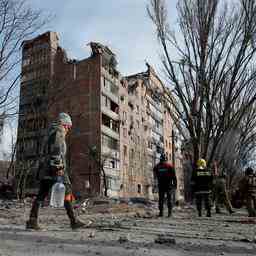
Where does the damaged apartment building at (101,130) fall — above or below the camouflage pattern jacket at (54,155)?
above

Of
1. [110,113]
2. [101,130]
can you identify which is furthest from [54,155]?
[110,113]

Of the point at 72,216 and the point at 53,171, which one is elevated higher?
the point at 53,171

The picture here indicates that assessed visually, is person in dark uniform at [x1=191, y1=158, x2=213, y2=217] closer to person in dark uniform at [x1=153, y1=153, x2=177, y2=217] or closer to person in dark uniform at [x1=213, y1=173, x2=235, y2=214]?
person in dark uniform at [x1=153, y1=153, x2=177, y2=217]

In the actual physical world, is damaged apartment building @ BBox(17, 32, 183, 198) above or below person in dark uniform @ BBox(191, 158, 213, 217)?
above

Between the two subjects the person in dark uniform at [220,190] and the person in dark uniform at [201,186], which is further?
the person in dark uniform at [220,190]

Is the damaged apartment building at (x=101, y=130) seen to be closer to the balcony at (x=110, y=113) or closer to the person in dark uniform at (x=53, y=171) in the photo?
the balcony at (x=110, y=113)

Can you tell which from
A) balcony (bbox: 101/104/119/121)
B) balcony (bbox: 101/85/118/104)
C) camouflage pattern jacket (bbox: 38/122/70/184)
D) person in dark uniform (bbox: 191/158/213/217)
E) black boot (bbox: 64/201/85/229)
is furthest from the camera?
balcony (bbox: 101/85/118/104)

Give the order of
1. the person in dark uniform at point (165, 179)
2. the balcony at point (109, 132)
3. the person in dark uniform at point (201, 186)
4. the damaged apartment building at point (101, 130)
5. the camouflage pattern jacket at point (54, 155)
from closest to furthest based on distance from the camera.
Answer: the camouflage pattern jacket at point (54, 155)
the person in dark uniform at point (165, 179)
the person in dark uniform at point (201, 186)
the damaged apartment building at point (101, 130)
the balcony at point (109, 132)

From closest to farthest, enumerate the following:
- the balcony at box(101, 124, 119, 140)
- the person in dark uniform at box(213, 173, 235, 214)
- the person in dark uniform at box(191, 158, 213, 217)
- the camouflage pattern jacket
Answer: the camouflage pattern jacket < the person in dark uniform at box(191, 158, 213, 217) < the person in dark uniform at box(213, 173, 235, 214) < the balcony at box(101, 124, 119, 140)

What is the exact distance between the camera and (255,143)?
2591 cm

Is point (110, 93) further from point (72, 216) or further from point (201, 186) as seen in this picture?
point (72, 216)

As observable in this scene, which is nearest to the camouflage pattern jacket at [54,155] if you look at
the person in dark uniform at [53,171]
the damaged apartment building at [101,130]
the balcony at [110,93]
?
the person in dark uniform at [53,171]

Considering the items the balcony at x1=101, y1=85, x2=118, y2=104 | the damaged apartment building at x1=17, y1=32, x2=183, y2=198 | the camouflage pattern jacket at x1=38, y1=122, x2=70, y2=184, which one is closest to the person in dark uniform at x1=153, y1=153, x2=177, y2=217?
the camouflage pattern jacket at x1=38, y1=122, x2=70, y2=184

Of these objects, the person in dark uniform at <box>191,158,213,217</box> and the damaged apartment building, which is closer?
the person in dark uniform at <box>191,158,213,217</box>
